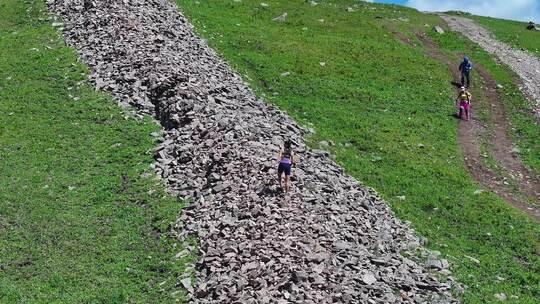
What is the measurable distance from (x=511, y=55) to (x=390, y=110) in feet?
93.9

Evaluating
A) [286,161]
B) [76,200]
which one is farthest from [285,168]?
[76,200]

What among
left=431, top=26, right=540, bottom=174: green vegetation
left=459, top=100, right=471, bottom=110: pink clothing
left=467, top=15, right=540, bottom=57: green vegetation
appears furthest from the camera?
left=467, top=15, right=540, bottom=57: green vegetation

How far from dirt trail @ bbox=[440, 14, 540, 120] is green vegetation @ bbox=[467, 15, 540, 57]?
155 centimetres

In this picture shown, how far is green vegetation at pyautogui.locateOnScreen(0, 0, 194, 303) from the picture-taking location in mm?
22578

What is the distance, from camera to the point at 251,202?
25.2 m

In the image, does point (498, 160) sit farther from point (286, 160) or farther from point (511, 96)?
point (286, 160)

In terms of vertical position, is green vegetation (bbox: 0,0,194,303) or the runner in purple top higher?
the runner in purple top

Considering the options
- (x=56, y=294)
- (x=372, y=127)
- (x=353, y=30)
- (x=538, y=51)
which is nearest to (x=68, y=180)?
(x=56, y=294)

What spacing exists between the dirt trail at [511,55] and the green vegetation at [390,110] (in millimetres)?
1907

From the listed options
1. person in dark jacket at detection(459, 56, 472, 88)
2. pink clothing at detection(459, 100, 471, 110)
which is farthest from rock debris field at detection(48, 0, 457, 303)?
person in dark jacket at detection(459, 56, 472, 88)

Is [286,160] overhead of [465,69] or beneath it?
beneath

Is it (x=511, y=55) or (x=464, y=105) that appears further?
(x=511, y=55)

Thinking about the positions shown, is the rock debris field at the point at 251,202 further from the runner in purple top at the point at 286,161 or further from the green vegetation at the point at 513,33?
the green vegetation at the point at 513,33

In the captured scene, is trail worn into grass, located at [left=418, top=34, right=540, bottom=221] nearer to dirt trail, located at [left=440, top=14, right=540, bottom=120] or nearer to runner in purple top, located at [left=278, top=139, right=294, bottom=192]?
dirt trail, located at [left=440, top=14, right=540, bottom=120]
